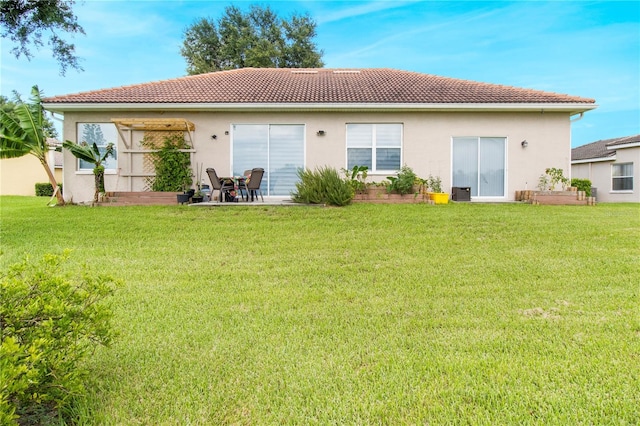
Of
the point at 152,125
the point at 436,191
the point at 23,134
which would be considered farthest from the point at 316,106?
the point at 23,134

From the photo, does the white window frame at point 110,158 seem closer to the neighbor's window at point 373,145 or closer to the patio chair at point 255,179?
the patio chair at point 255,179

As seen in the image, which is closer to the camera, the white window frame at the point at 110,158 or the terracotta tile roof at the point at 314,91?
the terracotta tile roof at the point at 314,91

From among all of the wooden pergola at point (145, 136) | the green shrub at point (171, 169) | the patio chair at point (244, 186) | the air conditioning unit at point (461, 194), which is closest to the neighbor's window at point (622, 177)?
the air conditioning unit at point (461, 194)

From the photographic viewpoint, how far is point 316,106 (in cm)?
1324

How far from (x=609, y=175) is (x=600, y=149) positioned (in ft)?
11.1

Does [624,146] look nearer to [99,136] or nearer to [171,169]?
[171,169]

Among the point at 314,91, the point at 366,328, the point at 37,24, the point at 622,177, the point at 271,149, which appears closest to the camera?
the point at 366,328

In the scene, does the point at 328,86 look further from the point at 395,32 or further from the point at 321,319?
the point at 321,319

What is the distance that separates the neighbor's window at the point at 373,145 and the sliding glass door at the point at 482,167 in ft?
A: 7.72

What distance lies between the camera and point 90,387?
2.53 m

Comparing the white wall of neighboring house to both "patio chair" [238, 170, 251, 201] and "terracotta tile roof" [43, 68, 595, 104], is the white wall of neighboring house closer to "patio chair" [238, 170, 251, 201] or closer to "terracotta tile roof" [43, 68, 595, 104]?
"terracotta tile roof" [43, 68, 595, 104]

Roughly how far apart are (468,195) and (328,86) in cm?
703

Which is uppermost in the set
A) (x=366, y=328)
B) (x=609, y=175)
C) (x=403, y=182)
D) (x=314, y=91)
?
(x=314, y=91)

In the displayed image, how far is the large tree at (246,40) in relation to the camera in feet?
102
